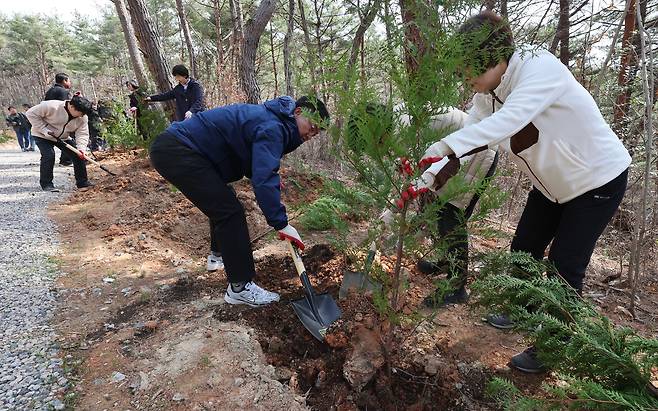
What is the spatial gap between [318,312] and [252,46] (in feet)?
22.1

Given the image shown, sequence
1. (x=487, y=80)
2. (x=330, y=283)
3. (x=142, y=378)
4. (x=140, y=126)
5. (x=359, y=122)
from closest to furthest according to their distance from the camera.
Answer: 1. (x=359, y=122)
2. (x=487, y=80)
3. (x=142, y=378)
4. (x=330, y=283)
5. (x=140, y=126)

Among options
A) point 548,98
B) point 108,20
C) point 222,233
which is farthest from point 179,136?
point 108,20

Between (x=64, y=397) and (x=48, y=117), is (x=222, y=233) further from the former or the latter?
(x=48, y=117)

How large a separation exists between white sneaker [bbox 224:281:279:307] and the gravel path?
3.60 ft

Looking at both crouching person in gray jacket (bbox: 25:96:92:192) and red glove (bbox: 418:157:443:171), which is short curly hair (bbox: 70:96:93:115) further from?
red glove (bbox: 418:157:443:171)

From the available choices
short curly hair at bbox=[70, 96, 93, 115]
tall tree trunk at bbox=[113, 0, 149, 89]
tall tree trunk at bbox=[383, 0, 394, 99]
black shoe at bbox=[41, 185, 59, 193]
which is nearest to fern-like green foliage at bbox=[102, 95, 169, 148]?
tall tree trunk at bbox=[113, 0, 149, 89]

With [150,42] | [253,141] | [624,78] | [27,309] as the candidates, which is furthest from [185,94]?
[624,78]

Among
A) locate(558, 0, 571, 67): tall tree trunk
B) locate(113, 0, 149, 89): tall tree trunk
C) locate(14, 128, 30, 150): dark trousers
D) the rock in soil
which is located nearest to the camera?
the rock in soil

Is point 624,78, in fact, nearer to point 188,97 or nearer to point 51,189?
point 188,97

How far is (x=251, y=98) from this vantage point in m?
8.09

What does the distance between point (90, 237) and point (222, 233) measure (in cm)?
Result: 256

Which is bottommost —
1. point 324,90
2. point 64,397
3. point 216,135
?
point 64,397

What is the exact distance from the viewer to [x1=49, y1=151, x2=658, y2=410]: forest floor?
207 cm

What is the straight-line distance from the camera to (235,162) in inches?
114
